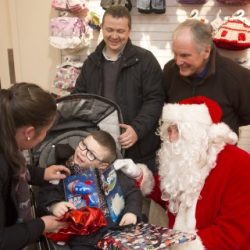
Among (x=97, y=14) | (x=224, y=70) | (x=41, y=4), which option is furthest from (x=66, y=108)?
(x=41, y=4)

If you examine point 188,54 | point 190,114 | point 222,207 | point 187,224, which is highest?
point 188,54

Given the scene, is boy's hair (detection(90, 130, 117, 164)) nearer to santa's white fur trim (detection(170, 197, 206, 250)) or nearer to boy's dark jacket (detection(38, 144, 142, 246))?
boy's dark jacket (detection(38, 144, 142, 246))

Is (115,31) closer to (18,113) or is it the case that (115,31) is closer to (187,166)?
(187,166)

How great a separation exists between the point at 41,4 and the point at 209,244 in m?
2.48

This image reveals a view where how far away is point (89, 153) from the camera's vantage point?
69.0 inches

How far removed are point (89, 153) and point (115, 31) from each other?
2.58 feet

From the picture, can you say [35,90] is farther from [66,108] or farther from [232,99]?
[232,99]

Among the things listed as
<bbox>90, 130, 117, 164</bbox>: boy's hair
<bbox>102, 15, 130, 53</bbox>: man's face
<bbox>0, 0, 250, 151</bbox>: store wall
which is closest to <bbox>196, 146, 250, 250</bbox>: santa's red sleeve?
<bbox>90, 130, 117, 164</bbox>: boy's hair

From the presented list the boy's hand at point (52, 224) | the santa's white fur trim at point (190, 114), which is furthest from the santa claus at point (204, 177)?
the boy's hand at point (52, 224)

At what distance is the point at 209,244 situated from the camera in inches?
64.0

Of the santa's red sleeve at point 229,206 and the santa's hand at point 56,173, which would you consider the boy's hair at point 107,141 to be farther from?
the santa's red sleeve at point 229,206

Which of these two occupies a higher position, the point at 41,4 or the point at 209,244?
the point at 41,4

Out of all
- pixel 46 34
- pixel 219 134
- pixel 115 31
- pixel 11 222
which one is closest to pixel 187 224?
pixel 219 134

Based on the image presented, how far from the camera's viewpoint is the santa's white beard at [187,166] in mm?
1687
